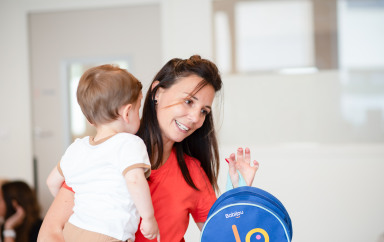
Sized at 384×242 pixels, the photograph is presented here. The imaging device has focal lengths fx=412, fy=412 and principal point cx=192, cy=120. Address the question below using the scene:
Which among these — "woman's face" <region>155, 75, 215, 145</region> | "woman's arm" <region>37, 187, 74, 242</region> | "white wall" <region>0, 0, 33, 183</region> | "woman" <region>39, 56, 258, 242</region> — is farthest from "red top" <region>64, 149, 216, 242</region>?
"white wall" <region>0, 0, 33, 183</region>

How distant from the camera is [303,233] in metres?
3.20

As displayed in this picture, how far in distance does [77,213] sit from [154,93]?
1.53 feet

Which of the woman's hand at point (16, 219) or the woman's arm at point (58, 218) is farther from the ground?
the woman's arm at point (58, 218)

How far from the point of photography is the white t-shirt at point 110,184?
3.47ft

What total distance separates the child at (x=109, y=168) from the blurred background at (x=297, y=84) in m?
2.01

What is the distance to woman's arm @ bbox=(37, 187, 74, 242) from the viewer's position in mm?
1177

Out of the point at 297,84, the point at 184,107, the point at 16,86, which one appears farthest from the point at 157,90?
the point at 16,86

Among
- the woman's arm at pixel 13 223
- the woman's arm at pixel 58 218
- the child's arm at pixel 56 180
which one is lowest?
the woman's arm at pixel 13 223

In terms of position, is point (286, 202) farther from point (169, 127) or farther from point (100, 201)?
point (100, 201)

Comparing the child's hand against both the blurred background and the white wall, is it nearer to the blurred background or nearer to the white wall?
the blurred background

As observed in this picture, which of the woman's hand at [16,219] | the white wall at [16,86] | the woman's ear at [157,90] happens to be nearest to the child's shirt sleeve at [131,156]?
the woman's ear at [157,90]

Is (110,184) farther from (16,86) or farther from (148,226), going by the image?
(16,86)

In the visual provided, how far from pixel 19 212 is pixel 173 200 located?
1.79 m

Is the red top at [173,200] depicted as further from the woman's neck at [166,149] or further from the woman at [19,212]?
the woman at [19,212]
